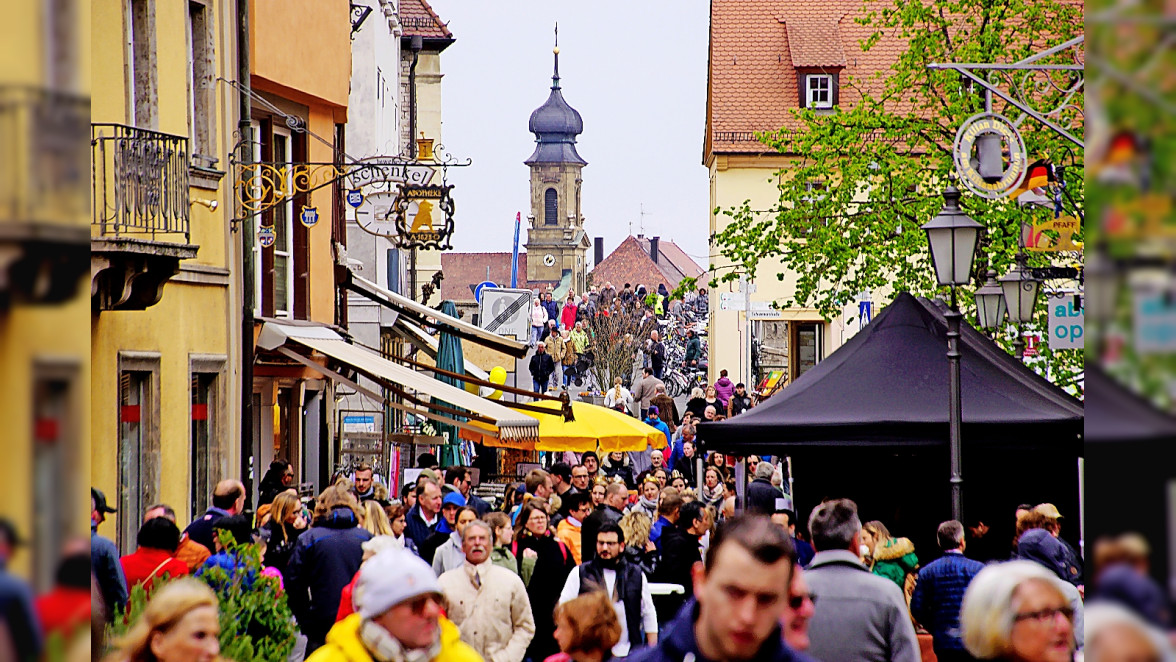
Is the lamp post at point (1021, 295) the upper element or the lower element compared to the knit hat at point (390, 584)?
upper

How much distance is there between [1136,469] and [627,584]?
26.4 feet

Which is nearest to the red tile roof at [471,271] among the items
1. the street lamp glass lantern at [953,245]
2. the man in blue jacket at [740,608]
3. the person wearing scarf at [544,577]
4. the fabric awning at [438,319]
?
the fabric awning at [438,319]

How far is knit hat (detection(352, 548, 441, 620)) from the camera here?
14.2 feet

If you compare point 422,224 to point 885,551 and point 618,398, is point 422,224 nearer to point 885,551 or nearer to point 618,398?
point 885,551

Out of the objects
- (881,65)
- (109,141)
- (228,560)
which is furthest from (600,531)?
(881,65)

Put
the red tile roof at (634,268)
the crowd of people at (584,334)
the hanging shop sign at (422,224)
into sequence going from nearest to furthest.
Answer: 1. the hanging shop sign at (422,224)
2. the crowd of people at (584,334)
3. the red tile roof at (634,268)

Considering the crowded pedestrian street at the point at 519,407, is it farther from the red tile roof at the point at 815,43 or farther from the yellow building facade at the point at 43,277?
the red tile roof at the point at 815,43

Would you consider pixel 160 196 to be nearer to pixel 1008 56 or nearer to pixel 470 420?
pixel 470 420

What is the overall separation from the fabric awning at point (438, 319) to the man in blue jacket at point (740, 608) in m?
19.4

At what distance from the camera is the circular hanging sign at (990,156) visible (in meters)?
16.3

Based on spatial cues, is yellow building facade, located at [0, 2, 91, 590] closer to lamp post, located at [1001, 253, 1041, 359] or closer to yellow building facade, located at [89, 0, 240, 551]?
yellow building facade, located at [89, 0, 240, 551]

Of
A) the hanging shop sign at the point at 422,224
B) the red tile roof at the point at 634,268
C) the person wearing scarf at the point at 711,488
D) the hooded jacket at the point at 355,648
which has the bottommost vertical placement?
the person wearing scarf at the point at 711,488

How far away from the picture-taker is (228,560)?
9.05 meters

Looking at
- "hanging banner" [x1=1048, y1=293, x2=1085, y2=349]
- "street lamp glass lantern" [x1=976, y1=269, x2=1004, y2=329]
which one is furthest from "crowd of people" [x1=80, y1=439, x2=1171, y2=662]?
"street lamp glass lantern" [x1=976, y1=269, x2=1004, y2=329]
